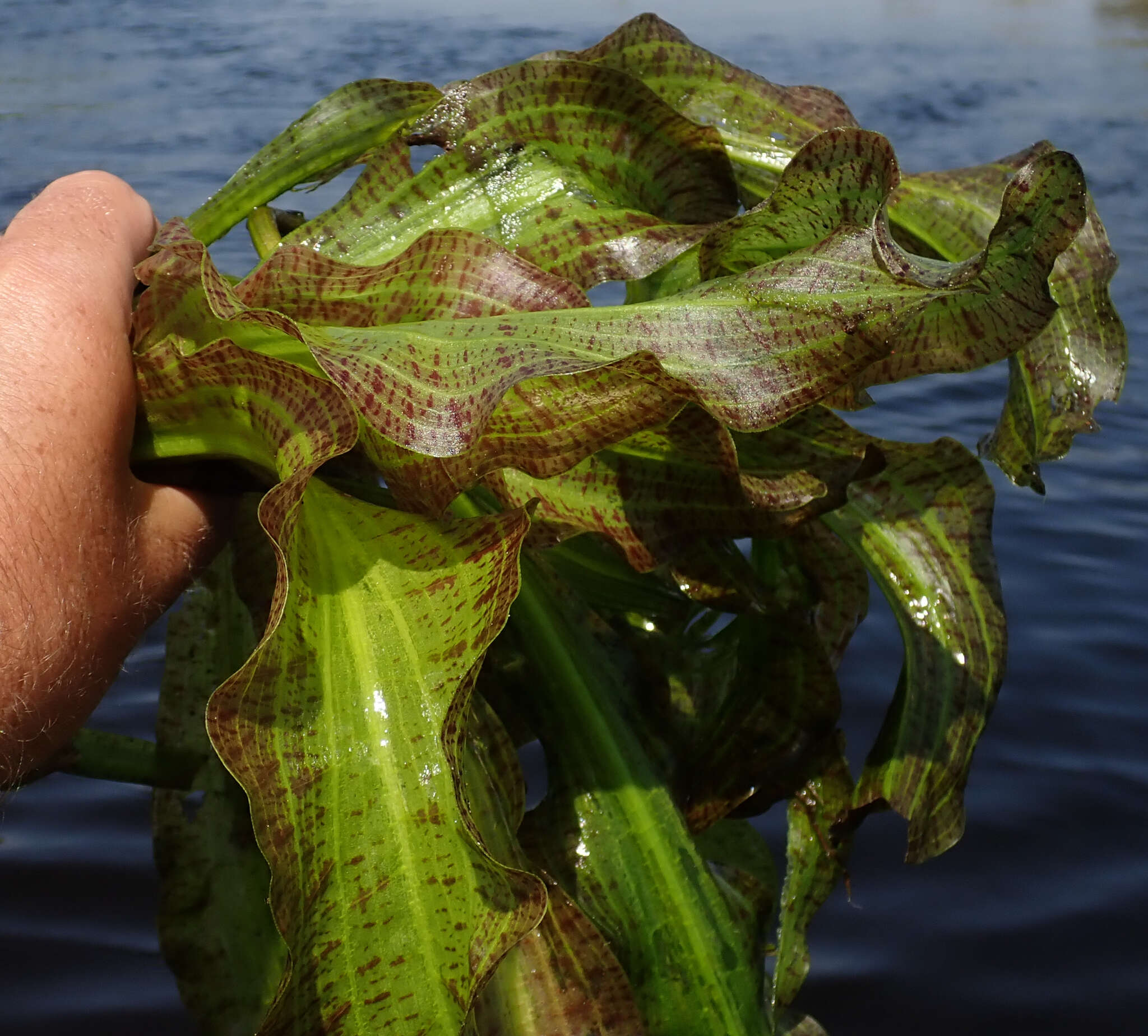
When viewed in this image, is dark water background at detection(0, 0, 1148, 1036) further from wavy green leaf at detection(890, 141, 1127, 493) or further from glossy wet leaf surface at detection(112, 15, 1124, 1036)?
wavy green leaf at detection(890, 141, 1127, 493)

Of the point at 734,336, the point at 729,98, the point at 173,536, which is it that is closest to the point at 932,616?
the point at 734,336

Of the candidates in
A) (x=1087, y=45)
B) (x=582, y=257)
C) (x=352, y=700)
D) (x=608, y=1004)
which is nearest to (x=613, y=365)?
(x=352, y=700)

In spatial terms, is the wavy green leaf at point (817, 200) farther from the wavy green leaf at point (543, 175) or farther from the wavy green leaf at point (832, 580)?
the wavy green leaf at point (832, 580)

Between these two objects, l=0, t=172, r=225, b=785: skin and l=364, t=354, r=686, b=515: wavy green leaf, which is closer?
l=364, t=354, r=686, b=515: wavy green leaf

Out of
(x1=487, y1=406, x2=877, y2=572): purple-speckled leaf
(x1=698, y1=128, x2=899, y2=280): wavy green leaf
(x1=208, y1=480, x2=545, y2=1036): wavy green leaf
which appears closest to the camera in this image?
(x1=208, y1=480, x2=545, y2=1036): wavy green leaf

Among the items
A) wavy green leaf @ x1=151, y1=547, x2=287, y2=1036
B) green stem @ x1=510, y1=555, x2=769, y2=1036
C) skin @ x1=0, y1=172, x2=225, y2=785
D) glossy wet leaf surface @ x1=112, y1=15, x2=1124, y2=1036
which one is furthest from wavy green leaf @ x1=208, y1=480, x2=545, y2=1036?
wavy green leaf @ x1=151, y1=547, x2=287, y2=1036

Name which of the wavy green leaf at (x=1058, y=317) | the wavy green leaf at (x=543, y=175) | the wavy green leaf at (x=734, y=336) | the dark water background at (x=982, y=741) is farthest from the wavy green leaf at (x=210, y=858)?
the wavy green leaf at (x=1058, y=317)
